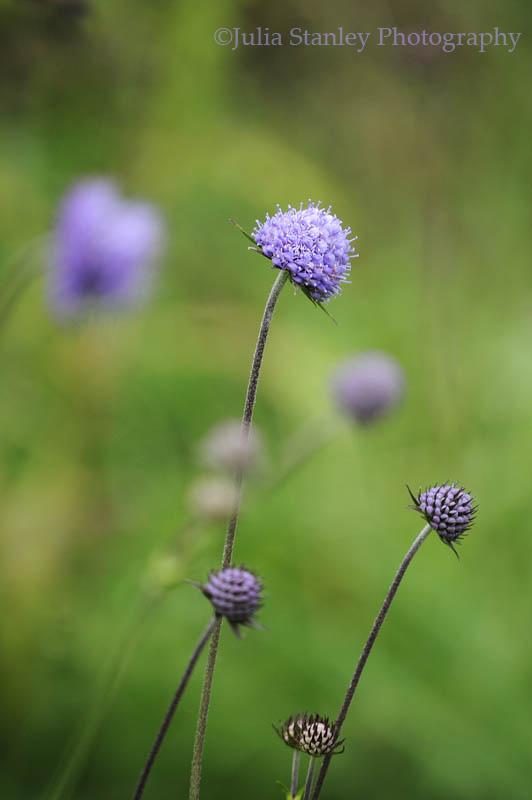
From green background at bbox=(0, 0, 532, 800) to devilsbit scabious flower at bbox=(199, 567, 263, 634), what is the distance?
0.46m

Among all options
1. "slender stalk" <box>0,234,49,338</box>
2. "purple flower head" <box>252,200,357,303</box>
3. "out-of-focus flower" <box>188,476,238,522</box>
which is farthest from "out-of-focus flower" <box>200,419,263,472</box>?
"purple flower head" <box>252,200,357,303</box>

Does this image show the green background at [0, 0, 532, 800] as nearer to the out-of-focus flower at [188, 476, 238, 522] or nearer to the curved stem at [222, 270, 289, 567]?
the out-of-focus flower at [188, 476, 238, 522]

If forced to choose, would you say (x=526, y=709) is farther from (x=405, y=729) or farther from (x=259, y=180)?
(x=259, y=180)

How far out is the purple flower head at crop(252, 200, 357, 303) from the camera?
677mm

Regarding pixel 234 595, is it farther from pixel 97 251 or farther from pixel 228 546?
pixel 97 251

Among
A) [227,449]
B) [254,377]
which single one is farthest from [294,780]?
[227,449]

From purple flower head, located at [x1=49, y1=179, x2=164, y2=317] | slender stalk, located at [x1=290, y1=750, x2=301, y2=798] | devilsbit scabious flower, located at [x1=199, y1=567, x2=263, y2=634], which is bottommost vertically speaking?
slender stalk, located at [x1=290, y1=750, x2=301, y2=798]

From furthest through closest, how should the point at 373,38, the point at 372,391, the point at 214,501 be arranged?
the point at 373,38
the point at 372,391
the point at 214,501

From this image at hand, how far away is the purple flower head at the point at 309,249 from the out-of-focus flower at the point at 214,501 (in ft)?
1.47

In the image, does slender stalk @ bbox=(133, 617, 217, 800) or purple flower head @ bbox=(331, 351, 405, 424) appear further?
purple flower head @ bbox=(331, 351, 405, 424)

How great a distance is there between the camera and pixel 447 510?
669 mm

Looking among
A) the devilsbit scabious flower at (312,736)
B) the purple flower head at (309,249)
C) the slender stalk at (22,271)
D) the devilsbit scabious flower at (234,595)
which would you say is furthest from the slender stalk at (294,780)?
the slender stalk at (22,271)

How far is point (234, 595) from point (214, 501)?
0.50m

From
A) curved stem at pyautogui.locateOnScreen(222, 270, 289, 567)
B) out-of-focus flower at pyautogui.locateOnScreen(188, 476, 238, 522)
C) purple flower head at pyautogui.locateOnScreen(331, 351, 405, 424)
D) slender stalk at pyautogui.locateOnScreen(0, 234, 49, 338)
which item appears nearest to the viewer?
curved stem at pyautogui.locateOnScreen(222, 270, 289, 567)
